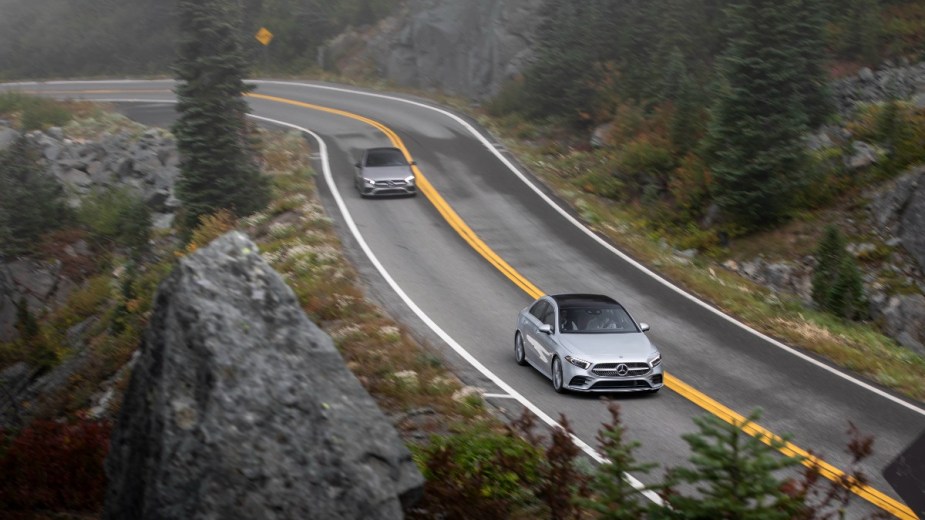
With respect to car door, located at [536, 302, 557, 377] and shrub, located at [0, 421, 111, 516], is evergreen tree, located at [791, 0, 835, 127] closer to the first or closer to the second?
car door, located at [536, 302, 557, 377]

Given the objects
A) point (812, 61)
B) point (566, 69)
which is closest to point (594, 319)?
point (812, 61)

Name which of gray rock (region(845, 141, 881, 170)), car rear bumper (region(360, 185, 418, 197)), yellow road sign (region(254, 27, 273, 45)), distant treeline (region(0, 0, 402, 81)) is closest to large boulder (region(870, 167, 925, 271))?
gray rock (region(845, 141, 881, 170))

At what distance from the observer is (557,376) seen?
53.8 ft

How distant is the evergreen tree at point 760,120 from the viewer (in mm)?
28016

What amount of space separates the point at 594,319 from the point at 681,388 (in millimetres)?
2019

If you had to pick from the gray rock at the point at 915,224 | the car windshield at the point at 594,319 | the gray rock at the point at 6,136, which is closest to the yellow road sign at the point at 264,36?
the gray rock at the point at 6,136

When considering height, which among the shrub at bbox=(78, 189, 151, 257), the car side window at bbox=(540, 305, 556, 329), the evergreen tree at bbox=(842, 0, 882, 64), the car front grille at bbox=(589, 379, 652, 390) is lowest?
the shrub at bbox=(78, 189, 151, 257)

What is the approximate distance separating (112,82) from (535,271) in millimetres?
42508

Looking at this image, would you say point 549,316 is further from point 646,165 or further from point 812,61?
point 812,61

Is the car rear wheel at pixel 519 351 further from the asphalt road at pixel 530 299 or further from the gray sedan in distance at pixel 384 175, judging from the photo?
the gray sedan in distance at pixel 384 175

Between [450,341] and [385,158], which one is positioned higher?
[385,158]

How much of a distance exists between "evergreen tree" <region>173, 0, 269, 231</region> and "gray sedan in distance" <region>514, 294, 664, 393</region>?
14086mm

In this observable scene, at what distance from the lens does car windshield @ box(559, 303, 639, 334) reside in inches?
675

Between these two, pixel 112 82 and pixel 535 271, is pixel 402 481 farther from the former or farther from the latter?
pixel 112 82
